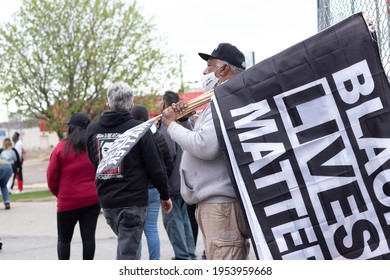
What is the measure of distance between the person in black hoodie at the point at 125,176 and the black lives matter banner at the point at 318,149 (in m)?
1.72

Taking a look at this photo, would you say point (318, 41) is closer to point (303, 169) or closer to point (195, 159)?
point (303, 169)

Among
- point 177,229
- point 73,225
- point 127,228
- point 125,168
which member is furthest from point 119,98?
point 177,229

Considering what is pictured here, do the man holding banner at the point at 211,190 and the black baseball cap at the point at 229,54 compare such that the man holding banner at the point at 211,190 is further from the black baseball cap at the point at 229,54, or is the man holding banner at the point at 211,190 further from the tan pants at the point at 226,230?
the black baseball cap at the point at 229,54

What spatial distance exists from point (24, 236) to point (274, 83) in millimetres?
7812

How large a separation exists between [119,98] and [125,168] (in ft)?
1.97

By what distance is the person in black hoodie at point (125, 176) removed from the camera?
5590 millimetres

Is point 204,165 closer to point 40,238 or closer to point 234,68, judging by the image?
point 234,68

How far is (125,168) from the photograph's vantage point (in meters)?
5.59

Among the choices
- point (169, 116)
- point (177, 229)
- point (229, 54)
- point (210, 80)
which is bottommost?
point (177, 229)

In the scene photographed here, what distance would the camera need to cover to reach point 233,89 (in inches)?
161

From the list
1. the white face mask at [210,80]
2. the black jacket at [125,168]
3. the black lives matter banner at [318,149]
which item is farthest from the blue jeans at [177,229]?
the black lives matter banner at [318,149]

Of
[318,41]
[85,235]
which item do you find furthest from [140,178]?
Result: [318,41]

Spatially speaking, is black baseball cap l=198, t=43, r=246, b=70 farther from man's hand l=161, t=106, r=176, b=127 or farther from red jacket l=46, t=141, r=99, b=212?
red jacket l=46, t=141, r=99, b=212

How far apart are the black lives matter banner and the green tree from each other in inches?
670
